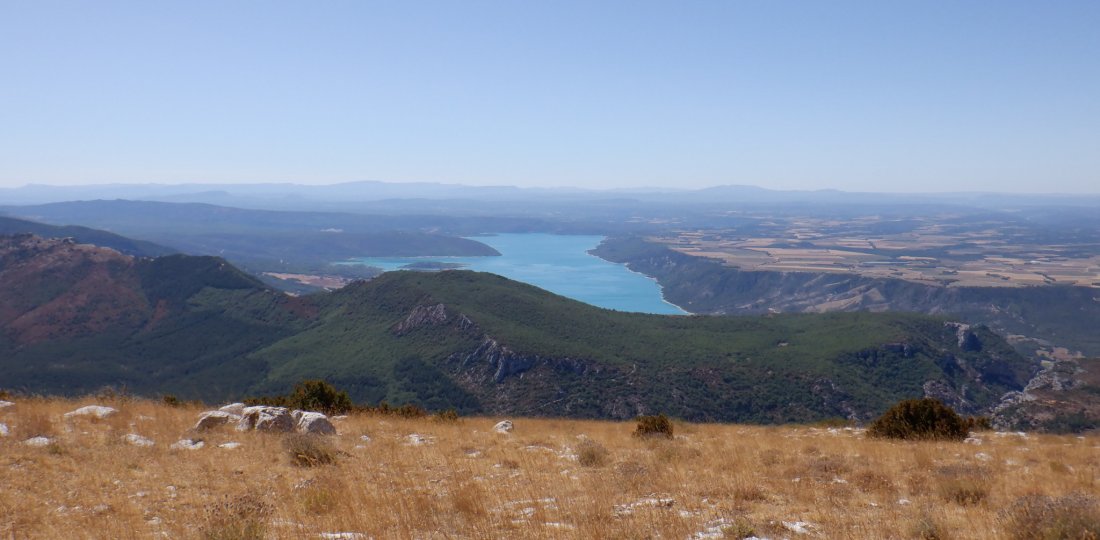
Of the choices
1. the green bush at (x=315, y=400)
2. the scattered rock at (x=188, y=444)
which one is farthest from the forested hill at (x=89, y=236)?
the scattered rock at (x=188, y=444)

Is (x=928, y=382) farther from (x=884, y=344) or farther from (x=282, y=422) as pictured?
(x=282, y=422)

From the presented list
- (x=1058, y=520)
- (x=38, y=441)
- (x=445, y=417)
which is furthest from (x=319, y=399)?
(x=1058, y=520)

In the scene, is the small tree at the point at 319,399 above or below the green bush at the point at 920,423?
below

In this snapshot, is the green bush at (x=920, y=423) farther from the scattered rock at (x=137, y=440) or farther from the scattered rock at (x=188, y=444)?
the scattered rock at (x=137, y=440)

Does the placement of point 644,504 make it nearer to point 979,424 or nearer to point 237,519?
point 237,519

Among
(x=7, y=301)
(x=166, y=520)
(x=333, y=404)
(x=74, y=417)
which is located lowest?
(x=7, y=301)

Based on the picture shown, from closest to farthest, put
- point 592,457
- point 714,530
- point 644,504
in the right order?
point 714,530, point 644,504, point 592,457

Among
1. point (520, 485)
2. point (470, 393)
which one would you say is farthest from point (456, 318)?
point (520, 485)
